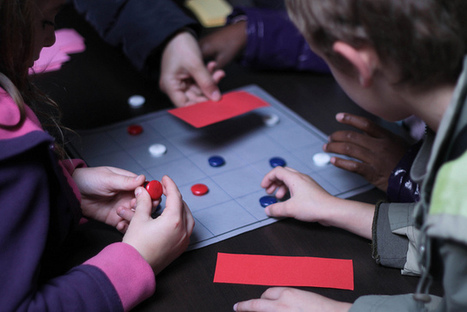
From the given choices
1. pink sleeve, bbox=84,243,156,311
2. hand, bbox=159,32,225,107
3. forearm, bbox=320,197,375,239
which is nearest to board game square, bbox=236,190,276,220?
forearm, bbox=320,197,375,239

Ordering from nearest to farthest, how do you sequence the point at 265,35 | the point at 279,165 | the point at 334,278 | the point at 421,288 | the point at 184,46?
the point at 421,288, the point at 334,278, the point at 279,165, the point at 184,46, the point at 265,35

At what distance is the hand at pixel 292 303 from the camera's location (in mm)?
661

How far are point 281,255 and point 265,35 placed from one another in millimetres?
758

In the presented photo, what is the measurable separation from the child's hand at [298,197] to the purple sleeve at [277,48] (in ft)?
1.69

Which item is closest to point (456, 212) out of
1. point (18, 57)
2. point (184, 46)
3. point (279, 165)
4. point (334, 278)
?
point (334, 278)

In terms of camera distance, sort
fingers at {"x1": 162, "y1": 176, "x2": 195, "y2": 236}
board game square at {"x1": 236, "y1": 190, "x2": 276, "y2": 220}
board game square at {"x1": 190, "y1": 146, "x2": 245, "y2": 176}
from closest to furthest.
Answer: fingers at {"x1": 162, "y1": 176, "x2": 195, "y2": 236}
board game square at {"x1": 236, "y1": 190, "x2": 276, "y2": 220}
board game square at {"x1": 190, "y1": 146, "x2": 245, "y2": 176}

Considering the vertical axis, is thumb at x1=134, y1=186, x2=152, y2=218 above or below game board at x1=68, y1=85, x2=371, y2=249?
above

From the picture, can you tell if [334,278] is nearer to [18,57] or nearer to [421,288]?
[421,288]

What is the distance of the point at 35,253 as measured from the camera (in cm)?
61

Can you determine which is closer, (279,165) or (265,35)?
(279,165)

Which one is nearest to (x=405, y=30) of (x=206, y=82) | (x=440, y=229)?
(x=440, y=229)

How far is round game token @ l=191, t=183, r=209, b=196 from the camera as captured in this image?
34.9 inches

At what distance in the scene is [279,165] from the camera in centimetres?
98

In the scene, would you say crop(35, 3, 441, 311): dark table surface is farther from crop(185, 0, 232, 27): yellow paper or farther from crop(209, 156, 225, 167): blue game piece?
crop(185, 0, 232, 27): yellow paper
